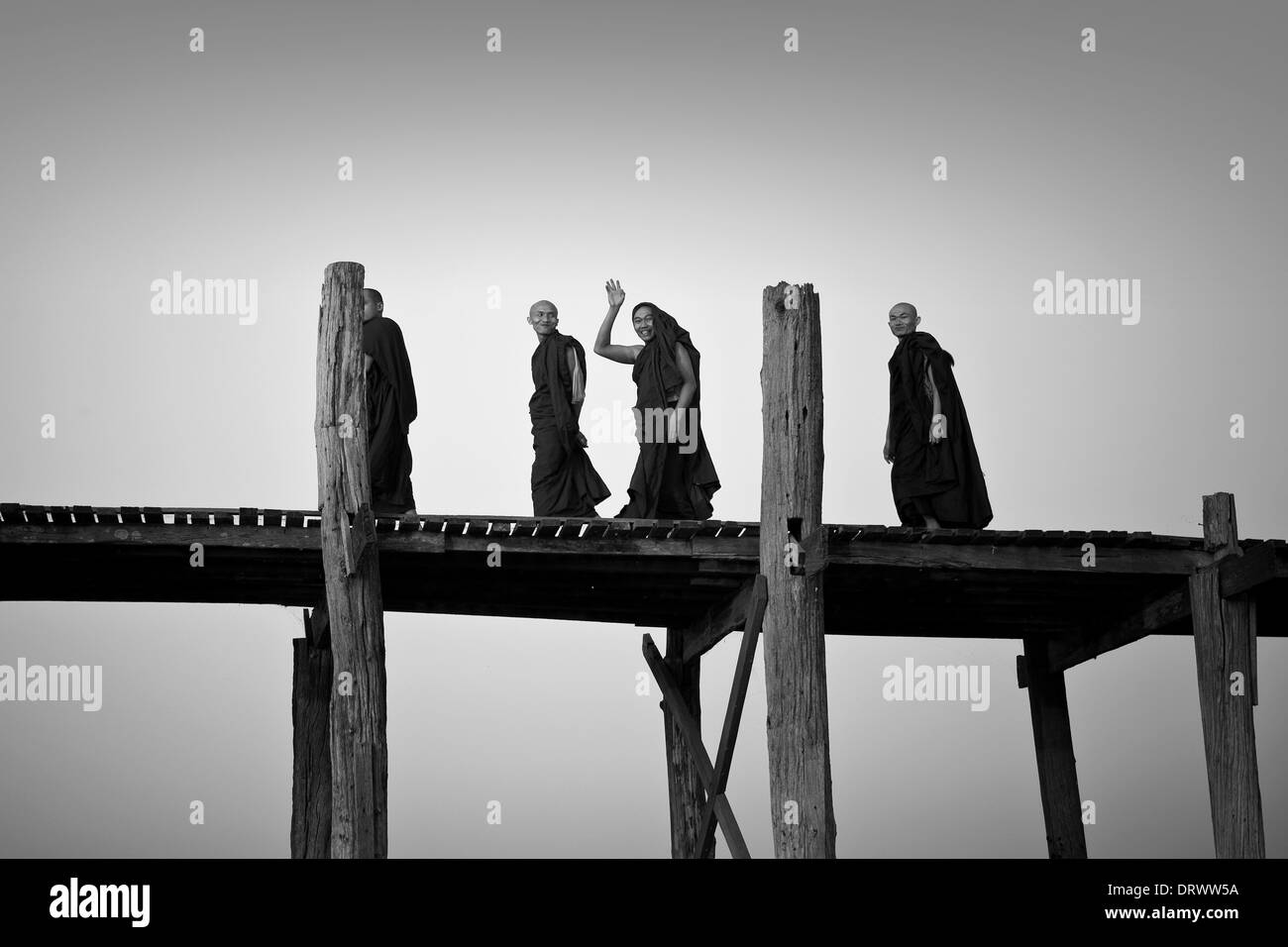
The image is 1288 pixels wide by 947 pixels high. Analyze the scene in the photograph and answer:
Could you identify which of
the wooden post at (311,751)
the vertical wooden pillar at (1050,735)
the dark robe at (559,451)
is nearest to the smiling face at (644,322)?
the dark robe at (559,451)

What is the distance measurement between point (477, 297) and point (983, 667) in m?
6.70

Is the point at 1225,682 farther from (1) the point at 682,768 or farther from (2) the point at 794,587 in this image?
(1) the point at 682,768

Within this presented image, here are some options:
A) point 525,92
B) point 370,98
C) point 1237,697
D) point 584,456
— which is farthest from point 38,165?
point 1237,697

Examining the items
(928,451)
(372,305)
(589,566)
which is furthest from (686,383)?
(372,305)

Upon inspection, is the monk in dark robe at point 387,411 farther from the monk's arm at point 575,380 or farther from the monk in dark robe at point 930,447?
the monk in dark robe at point 930,447

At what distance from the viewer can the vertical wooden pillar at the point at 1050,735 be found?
50.7ft

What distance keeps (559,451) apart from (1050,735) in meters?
4.33

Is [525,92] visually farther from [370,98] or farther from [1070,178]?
[1070,178]

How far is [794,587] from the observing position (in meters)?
12.3

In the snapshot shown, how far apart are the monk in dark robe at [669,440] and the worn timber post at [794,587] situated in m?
1.43

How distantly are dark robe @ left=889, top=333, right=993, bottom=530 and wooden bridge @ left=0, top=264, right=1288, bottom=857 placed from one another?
0.53 metres

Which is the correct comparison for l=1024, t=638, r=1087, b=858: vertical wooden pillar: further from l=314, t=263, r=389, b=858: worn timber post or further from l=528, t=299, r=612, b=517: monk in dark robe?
l=314, t=263, r=389, b=858: worn timber post
